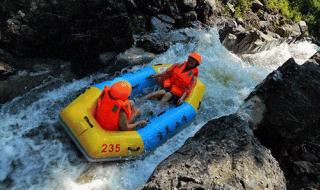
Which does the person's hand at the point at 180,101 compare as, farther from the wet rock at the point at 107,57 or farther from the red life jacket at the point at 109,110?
the wet rock at the point at 107,57

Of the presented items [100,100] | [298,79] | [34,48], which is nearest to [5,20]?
[34,48]

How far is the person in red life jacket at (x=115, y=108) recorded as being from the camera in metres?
5.44

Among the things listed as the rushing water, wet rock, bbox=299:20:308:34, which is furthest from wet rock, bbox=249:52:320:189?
wet rock, bbox=299:20:308:34

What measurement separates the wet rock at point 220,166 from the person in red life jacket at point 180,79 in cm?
216

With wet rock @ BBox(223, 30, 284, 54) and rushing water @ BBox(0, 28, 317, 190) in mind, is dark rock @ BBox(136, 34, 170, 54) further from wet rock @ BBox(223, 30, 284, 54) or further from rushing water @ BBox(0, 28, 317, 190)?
wet rock @ BBox(223, 30, 284, 54)

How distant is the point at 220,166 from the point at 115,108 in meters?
1.95

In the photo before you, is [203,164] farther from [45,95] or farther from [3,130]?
[45,95]

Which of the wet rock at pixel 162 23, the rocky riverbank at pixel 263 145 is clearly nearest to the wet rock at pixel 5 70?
the wet rock at pixel 162 23

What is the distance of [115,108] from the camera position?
5.51 meters

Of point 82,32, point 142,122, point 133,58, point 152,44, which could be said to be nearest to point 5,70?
point 82,32

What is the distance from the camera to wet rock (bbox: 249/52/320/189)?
564cm

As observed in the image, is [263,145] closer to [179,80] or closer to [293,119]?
[293,119]

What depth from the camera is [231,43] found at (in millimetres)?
9992

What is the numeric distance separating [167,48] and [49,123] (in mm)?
3477
